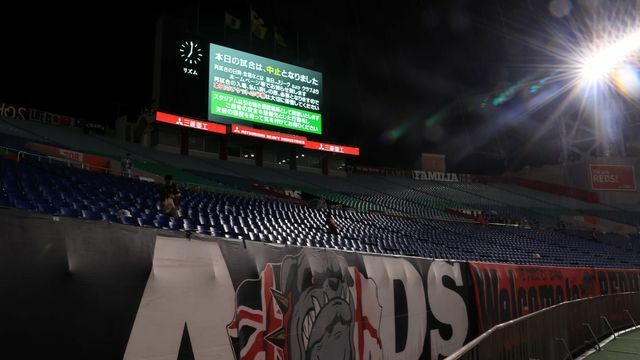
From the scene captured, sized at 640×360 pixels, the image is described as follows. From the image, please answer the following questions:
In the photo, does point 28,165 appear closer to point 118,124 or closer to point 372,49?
point 118,124

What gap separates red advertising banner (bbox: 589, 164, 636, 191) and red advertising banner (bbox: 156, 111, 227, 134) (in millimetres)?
31897

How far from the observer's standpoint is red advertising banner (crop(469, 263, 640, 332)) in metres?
8.51

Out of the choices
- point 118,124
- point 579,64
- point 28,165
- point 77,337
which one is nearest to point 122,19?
point 118,124

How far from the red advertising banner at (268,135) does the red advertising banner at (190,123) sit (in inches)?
32.2

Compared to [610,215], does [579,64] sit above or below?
above

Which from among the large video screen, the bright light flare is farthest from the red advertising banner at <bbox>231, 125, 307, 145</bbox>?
the bright light flare

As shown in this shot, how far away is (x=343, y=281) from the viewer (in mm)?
5605

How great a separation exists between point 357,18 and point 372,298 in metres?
21.9

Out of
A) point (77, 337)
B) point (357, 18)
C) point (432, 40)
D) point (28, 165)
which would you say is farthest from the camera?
point (432, 40)

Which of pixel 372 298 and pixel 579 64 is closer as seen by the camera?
pixel 372 298

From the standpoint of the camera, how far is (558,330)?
7.34 metres

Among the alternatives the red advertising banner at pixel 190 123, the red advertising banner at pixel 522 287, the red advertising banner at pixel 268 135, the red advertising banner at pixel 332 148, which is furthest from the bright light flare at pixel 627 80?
the red advertising banner at pixel 190 123

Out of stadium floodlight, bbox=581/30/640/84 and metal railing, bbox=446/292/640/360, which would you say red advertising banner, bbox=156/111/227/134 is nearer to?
metal railing, bbox=446/292/640/360

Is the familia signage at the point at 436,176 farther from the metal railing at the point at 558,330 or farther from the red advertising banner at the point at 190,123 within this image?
the metal railing at the point at 558,330
